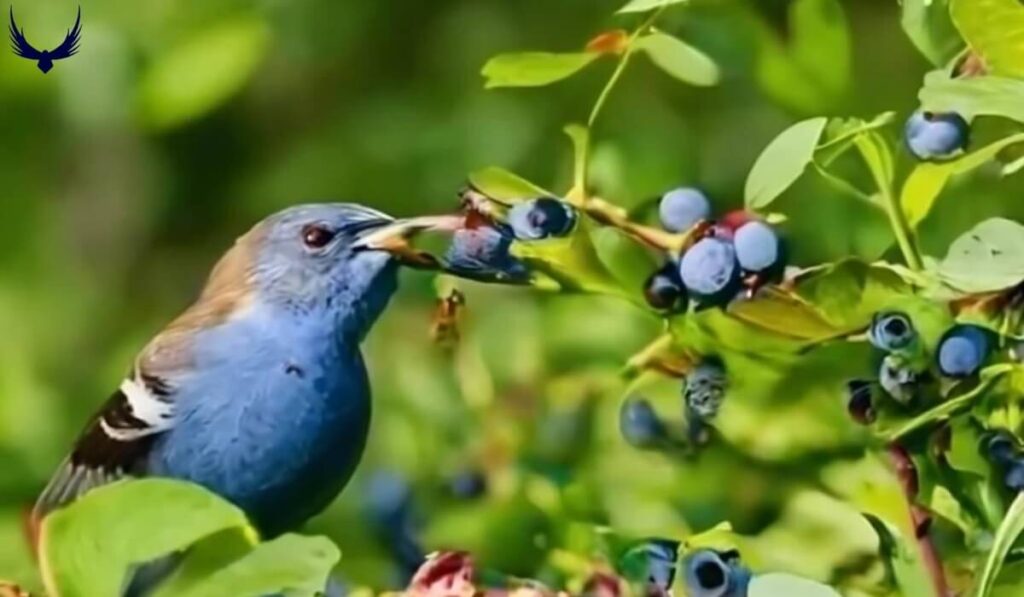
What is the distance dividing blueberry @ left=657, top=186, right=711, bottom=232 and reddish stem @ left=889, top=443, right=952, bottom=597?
15cm

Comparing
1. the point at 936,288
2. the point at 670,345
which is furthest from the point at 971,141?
the point at 670,345

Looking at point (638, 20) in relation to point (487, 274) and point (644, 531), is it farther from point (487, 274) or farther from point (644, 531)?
point (644, 531)

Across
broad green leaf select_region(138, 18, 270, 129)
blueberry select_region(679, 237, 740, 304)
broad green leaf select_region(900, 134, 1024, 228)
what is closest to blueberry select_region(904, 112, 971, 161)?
broad green leaf select_region(900, 134, 1024, 228)

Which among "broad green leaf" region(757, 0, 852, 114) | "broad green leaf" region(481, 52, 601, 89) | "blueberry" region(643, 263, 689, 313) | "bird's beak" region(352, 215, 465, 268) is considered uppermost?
"broad green leaf" region(481, 52, 601, 89)

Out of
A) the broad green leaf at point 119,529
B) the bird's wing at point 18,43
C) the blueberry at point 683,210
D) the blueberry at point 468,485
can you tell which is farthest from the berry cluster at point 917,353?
the bird's wing at point 18,43

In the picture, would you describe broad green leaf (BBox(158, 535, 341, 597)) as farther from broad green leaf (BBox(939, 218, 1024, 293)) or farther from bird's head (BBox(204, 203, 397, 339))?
broad green leaf (BBox(939, 218, 1024, 293))

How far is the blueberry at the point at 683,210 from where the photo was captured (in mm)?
1030

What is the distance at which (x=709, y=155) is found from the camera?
105 cm

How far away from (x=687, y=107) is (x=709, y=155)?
27 millimetres

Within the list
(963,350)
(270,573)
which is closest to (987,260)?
(963,350)

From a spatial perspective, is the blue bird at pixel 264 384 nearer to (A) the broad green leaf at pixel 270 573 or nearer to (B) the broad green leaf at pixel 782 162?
(A) the broad green leaf at pixel 270 573

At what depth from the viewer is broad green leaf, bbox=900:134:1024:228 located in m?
1.01

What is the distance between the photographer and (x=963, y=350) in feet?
3.29

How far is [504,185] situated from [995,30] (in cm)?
25
